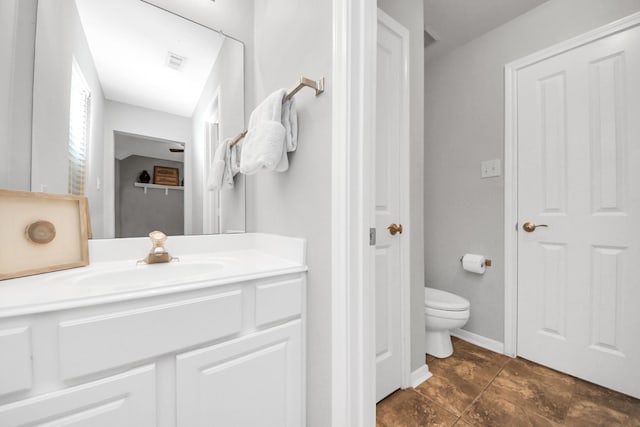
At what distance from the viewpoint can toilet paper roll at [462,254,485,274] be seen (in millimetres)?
1862

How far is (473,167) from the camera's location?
196 centimetres

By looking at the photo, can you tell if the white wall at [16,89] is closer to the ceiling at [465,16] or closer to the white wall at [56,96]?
the white wall at [56,96]

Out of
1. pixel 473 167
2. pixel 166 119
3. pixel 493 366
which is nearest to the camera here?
pixel 166 119

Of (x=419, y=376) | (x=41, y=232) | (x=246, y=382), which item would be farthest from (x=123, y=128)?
(x=419, y=376)

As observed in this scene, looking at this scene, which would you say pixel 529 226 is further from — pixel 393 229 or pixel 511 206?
pixel 393 229

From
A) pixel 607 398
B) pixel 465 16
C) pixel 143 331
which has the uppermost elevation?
pixel 465 16

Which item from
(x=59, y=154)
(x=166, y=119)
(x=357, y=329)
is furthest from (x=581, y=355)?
(x=59, y=154)

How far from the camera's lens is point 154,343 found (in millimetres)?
671

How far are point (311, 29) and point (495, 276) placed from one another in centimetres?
196

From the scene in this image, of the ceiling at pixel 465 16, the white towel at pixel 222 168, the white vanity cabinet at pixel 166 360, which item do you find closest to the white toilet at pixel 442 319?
the white vanity cabinet at pixel 166 360

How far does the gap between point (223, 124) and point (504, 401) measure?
2.05 meters

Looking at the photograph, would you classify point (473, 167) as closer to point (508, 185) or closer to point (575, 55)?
point (508, 185)

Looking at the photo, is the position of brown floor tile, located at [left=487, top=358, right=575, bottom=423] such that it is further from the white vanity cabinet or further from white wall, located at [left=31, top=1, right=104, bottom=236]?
white wall, located at [left=31, top=1, right=104, bottom=236]

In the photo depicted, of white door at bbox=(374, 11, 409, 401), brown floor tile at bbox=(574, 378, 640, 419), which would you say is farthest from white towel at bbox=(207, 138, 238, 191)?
brown floor tile at bbox=(574, 378, 640, 419)
